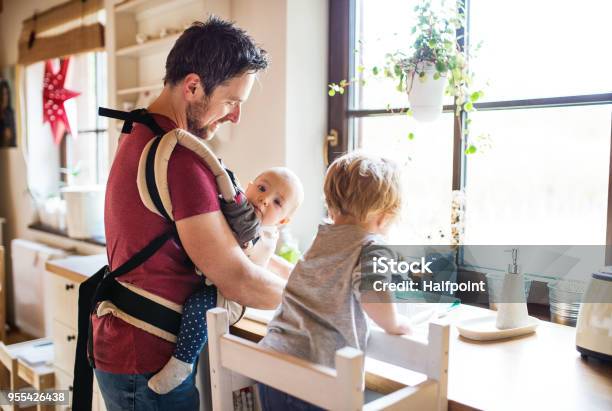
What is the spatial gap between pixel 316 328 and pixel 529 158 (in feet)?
3.31

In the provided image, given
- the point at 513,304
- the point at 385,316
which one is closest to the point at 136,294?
the point at 385,316

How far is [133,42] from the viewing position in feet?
10.2

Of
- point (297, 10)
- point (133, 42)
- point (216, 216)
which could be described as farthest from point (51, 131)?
point (216, 216)

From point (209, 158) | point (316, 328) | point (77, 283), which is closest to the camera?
point (316, 328)

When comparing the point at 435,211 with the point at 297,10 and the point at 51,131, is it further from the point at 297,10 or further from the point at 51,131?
the point at 51,131

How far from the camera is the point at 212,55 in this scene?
4.17 feet

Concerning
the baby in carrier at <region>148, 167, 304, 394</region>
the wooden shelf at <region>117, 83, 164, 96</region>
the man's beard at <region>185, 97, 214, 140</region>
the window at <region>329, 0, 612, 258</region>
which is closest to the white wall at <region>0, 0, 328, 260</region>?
the window at <region>329, 0, 612, 258</region>

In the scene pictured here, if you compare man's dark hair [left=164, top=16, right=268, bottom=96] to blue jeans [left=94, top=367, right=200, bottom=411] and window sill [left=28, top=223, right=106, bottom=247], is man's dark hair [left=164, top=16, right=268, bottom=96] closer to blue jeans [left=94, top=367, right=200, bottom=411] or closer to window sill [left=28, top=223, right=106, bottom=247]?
blue jeans [left=94, top=367, right=200, bottom=411]

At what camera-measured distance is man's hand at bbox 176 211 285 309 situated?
119cm

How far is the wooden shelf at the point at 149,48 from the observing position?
265 cm

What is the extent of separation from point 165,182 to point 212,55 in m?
0.30

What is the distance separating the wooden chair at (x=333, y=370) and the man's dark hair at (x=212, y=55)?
519 millimetres

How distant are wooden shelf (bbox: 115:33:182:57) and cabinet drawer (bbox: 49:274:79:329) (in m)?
1.14

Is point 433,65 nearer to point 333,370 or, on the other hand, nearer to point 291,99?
point 291,99
